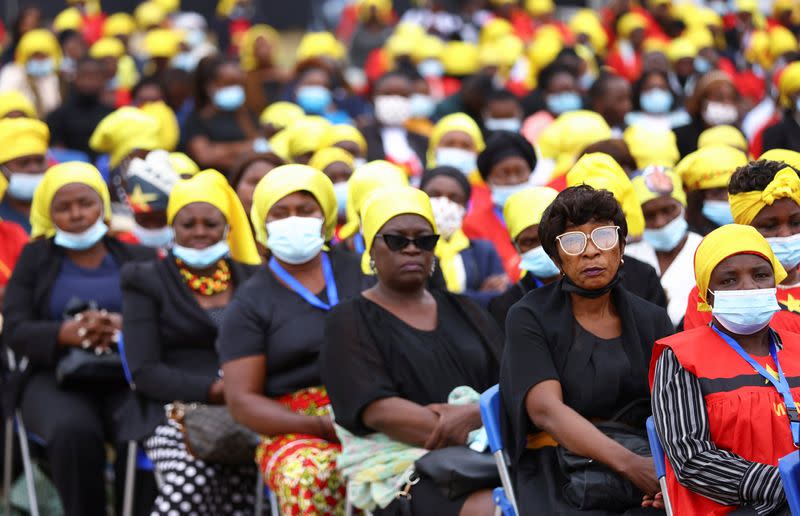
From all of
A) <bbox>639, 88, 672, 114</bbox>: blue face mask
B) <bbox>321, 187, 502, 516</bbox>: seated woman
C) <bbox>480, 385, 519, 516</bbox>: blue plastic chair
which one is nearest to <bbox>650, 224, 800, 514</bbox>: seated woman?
<bbox>480, 385, 519, 516</bbox>: blue plastic chair

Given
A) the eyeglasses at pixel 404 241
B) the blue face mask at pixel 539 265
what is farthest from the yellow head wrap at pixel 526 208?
the eyeglasses at pixel 404 241

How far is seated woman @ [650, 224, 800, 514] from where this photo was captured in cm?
456

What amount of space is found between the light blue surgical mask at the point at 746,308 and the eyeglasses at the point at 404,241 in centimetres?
154

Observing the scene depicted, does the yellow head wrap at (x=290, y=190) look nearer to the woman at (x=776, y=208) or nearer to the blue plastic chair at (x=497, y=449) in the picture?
the blue plastic chair at (x=497, y=449)

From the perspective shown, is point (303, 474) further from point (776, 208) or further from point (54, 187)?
point (54, 187)

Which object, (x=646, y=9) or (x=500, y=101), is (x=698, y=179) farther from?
(x=646, y=9)

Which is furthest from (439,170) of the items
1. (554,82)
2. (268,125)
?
(554,82)

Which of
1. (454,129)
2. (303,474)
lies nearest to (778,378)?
(303,474)

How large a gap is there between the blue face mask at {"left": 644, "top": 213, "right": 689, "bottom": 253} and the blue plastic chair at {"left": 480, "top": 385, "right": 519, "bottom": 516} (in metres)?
2.09

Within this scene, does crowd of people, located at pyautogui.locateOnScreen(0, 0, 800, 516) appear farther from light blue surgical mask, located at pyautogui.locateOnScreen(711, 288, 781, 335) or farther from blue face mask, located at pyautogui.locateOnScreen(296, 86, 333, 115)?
blue face mask, located at pyautogui.locateOnScreen(296, 86, 333, 115)

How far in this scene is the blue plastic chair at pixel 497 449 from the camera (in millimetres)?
5121

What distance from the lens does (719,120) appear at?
1095 centimetres

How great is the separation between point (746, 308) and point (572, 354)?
0.67 metres

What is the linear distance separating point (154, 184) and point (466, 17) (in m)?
10.3
